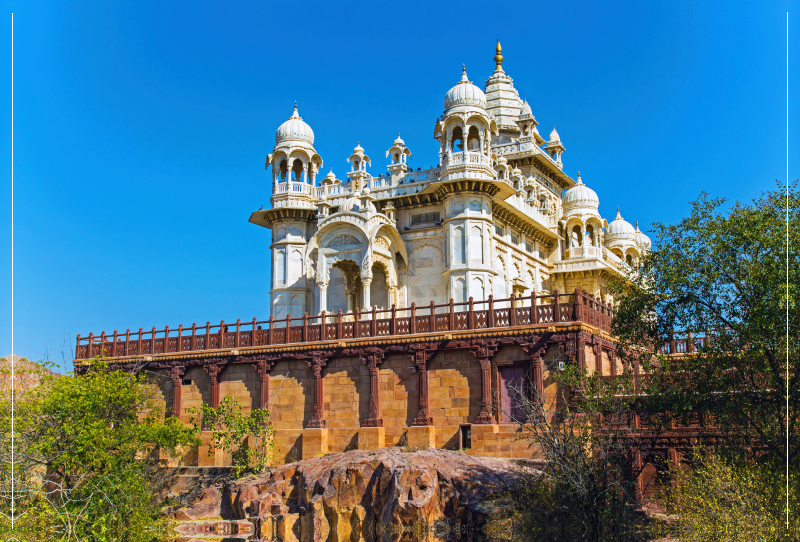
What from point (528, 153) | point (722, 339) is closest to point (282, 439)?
point (722, 339)

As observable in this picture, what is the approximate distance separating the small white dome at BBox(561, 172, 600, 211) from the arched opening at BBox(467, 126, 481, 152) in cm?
1075

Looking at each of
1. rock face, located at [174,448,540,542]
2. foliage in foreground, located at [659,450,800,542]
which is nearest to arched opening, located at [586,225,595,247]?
rock face, located at [174,448,540,542]

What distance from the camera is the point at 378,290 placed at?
138 ft

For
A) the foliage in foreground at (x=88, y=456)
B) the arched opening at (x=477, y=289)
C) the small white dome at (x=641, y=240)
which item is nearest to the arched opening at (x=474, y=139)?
the arched opening at (x=477, y=289)

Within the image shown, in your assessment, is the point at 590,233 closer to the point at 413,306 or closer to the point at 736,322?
the point at 413,306

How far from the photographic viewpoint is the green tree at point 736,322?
2061cm

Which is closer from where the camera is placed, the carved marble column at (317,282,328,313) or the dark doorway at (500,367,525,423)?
the dark doorway at (500,367,525,423)

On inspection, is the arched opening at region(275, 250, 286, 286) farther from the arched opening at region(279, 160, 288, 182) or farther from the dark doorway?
the dark doorway

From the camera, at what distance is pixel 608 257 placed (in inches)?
2005

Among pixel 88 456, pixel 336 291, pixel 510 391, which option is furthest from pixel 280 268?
pixel 510 391

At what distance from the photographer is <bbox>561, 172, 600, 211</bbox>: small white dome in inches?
1970

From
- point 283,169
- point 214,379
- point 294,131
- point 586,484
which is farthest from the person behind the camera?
point 283,169

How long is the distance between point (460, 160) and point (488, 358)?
12.5 metres

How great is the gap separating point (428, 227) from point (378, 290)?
4.01 m
